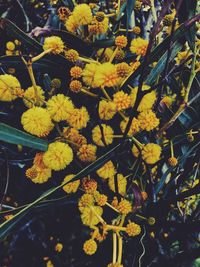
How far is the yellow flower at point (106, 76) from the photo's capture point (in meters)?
0.91

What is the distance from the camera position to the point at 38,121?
3.06 ft

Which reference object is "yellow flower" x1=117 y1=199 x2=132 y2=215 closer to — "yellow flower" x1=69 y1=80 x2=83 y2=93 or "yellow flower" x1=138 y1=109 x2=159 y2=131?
"yellow flower" x1=138 y1=109 x2=159 y2=131

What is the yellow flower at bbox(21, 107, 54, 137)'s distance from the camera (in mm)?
932

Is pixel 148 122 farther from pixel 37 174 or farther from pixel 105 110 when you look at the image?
pixel 37 174

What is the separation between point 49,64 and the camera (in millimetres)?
1104

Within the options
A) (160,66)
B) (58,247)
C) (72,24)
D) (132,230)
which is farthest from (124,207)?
(58,247)

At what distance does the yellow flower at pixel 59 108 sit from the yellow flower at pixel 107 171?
0.18m

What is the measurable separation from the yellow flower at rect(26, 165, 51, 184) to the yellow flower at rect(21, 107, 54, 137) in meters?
0.10

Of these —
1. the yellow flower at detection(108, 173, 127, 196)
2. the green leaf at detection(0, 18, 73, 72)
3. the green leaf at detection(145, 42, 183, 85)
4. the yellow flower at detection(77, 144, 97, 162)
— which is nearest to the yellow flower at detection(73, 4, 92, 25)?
the green leaf at detection(0, 18, 73, 72)

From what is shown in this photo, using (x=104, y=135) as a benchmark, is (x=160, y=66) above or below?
above

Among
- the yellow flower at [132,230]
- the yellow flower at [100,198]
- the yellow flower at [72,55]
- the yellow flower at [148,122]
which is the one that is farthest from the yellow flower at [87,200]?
the yellow flower at [72,55]

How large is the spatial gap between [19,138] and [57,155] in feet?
0.33

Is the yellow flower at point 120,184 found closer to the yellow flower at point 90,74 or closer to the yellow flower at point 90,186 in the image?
the yellow flower at point 90,186

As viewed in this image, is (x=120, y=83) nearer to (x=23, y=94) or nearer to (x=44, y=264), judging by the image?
(x=23, y=94)
